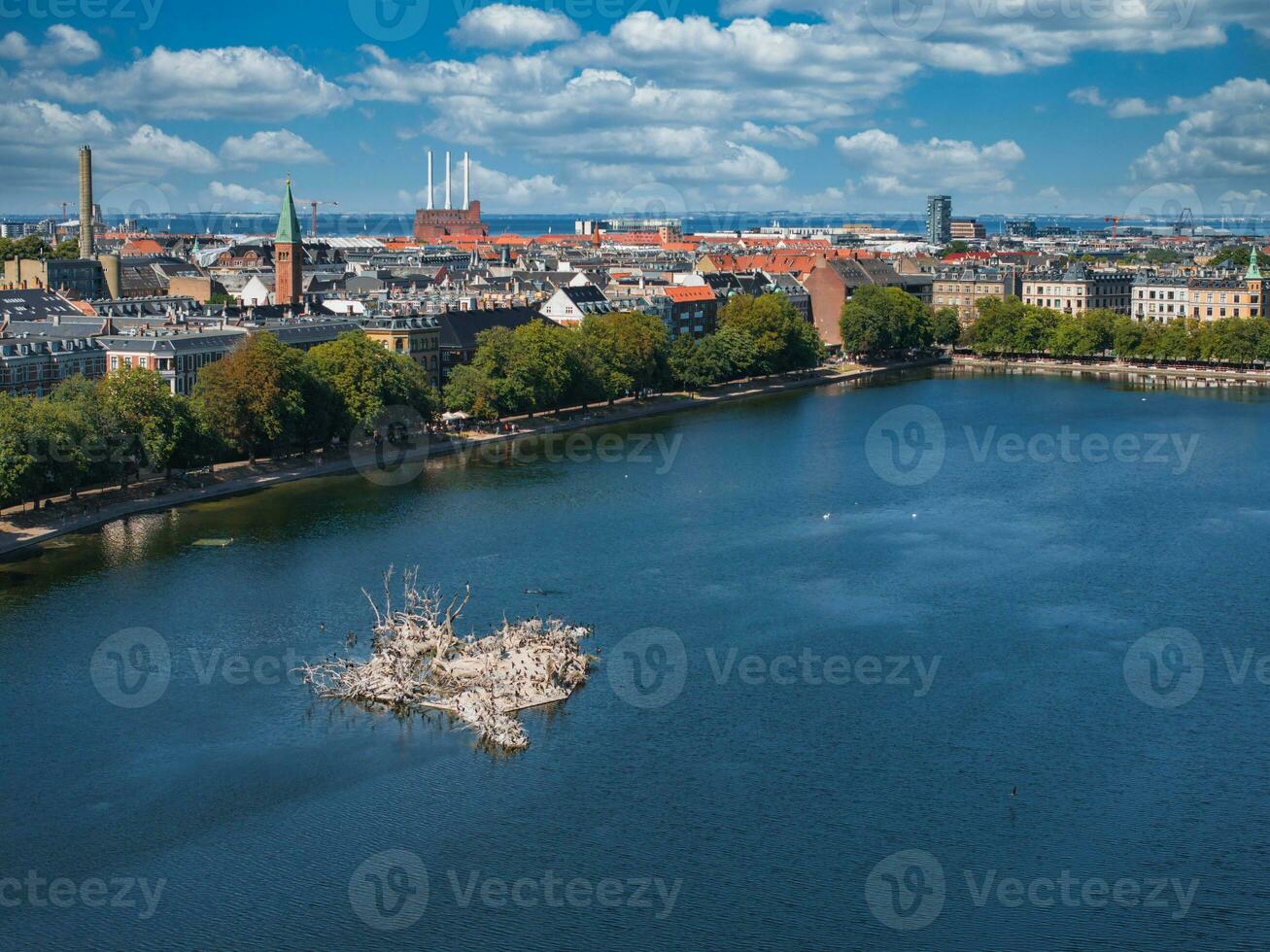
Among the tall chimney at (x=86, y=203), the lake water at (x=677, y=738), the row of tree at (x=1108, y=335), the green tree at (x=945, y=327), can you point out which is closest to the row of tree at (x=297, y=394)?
the lake water at (x=677, y=738)

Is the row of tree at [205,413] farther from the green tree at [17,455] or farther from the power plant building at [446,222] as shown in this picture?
the power plant building at [446,222]

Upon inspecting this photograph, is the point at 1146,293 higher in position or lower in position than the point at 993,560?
higher

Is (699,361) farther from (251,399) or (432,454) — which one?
(251,399)

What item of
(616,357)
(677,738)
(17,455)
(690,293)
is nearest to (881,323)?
(690,293)

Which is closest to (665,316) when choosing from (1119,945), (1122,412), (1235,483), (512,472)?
(1122,412)

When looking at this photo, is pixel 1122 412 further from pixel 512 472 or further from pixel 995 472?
pixel 512 472

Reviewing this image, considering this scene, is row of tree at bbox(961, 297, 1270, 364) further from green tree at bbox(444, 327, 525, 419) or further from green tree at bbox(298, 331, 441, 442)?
green tree at bbox(298, 331, 441, 442)

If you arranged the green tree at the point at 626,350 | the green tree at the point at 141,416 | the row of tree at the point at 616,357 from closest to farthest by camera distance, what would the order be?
1. the green tree at the point at 141,416
2. the row of tree at the point at 616,357
3. the green tree at the point at 626,350
